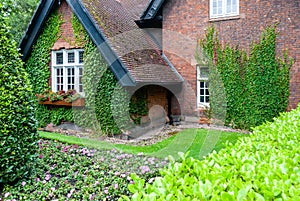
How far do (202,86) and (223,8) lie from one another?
336 cm

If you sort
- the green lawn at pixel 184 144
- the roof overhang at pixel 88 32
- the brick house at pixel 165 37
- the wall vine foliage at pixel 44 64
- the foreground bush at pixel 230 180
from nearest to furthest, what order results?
the foreground bush at pixel 230 180, the green lawn at pixel 184 144, the roof overhang at pixel 88 32, the brick house at pixel 165 37, the wall vine foliage at pixel 44 64

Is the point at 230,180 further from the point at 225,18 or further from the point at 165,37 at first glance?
the point at 165,37

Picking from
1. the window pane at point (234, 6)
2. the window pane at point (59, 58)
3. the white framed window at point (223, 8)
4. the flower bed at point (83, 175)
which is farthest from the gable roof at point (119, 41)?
the window pane at point (234, 6)

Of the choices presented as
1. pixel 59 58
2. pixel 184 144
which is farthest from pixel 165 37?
pixel 184 144

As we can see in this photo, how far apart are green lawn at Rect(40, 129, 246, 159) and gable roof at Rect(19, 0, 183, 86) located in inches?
87.7

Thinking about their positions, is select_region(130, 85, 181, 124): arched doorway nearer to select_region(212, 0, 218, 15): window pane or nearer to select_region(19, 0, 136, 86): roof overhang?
select_region(19, 0, 136, 86): roof overhang

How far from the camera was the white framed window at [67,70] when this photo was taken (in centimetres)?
1138

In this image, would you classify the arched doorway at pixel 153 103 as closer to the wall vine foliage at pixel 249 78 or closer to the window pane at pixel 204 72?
the window pane at pixel 204 72

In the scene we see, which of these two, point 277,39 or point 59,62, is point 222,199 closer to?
point 277,39

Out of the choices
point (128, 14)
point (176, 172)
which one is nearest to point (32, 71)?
point (128, 14)

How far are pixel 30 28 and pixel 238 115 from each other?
31.4ft

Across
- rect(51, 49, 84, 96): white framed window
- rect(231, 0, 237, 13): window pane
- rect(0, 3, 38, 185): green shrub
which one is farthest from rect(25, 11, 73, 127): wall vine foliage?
rect(231, 0, 237, 13): window pane

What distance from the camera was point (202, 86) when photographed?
12234 millimetres

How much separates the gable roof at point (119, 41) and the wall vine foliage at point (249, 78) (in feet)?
5.94
